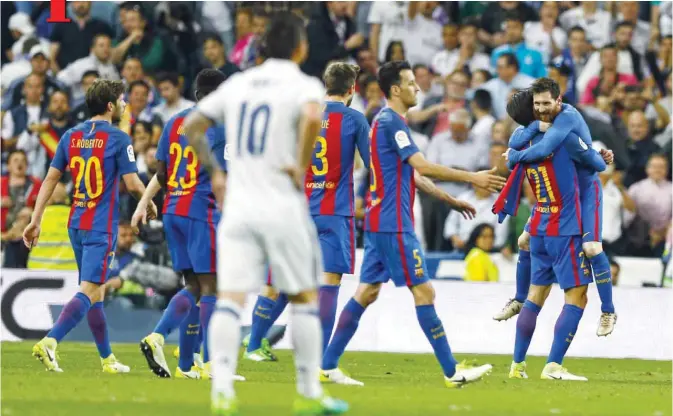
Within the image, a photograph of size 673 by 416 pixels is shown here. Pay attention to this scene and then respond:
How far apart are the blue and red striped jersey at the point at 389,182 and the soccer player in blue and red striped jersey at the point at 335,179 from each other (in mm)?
629

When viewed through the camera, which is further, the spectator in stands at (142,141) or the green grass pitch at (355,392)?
the spectator in stands at (142,141)

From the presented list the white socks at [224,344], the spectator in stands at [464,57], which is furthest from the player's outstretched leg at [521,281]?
the spectator in stands at [464,57]

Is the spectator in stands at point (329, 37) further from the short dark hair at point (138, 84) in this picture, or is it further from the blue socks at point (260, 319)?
the blue socks at point (260, 319)

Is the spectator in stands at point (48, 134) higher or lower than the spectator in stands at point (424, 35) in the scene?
lower

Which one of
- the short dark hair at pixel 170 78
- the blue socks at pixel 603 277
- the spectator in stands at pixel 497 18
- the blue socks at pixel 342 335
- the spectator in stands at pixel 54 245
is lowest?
the spectator in stands at pixel 54 245

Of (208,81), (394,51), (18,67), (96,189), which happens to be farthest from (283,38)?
(18,67)

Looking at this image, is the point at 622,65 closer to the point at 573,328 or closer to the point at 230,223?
the point at 573,328

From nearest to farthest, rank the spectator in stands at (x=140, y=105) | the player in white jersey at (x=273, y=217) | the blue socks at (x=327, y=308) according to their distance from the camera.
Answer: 1. the player in white jersey at (x=273, y=217)
2. the blue socks at (x=327, y=308)
3. the spectator in stands at (x=140, y=105)

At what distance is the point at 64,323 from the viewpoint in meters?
11.7

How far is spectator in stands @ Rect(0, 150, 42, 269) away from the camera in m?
18.2

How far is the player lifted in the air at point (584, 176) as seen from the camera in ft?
39.0

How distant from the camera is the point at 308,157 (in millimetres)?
7938

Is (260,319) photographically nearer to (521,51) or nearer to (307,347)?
(307,347)

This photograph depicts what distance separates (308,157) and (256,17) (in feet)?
46.8
